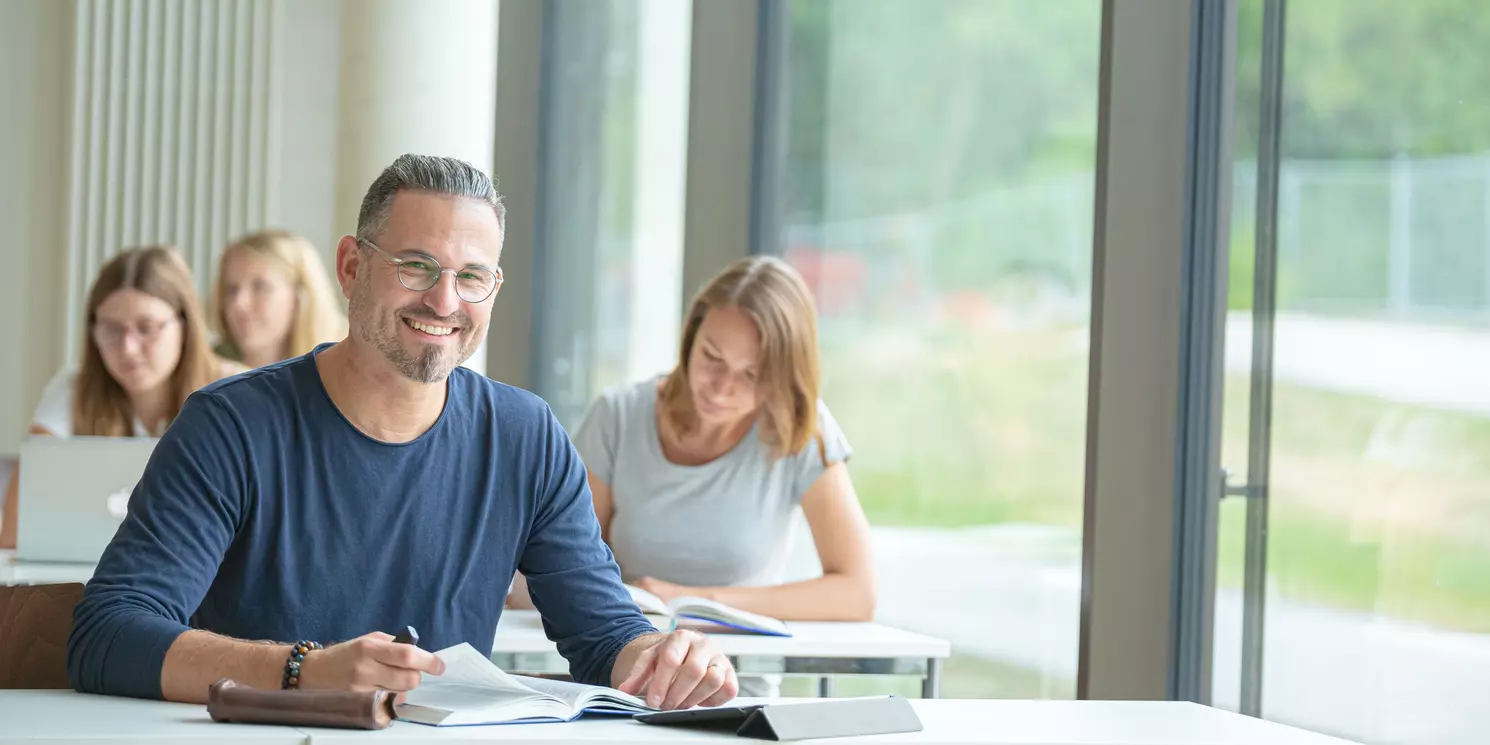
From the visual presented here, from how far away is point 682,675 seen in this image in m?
1.97

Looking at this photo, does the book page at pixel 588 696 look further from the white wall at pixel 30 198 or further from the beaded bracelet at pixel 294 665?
the white wall at pixel 30 198

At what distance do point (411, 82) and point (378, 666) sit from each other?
4939 millimetres

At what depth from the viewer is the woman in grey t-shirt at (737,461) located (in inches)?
141

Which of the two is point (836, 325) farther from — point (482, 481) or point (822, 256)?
point (482, 481)

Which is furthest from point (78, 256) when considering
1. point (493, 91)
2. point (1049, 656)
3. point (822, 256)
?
point (1049, 656)

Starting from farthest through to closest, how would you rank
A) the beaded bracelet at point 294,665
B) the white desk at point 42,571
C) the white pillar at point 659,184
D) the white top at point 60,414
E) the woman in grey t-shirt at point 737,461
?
1. the white pillar at point 659,184
2. the white top at point 60,414
3. the woman in grey t-shirt at point 737,461
4. the white desk at point 42,571
5. the beaded bracelet at point 294,665

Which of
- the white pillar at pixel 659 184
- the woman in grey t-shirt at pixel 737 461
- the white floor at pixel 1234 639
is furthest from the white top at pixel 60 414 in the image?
the white floor at pixel 1234 639

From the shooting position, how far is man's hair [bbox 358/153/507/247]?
224cm

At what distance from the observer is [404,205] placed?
7.32ft

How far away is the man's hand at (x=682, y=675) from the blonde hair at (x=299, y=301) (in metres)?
3.36

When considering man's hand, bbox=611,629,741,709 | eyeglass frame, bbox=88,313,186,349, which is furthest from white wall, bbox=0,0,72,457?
man's hand, bbox=611,629,741,709

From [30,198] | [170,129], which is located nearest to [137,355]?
[170,129]

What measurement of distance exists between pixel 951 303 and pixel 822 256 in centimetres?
81

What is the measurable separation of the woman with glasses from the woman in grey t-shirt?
1297 mm
